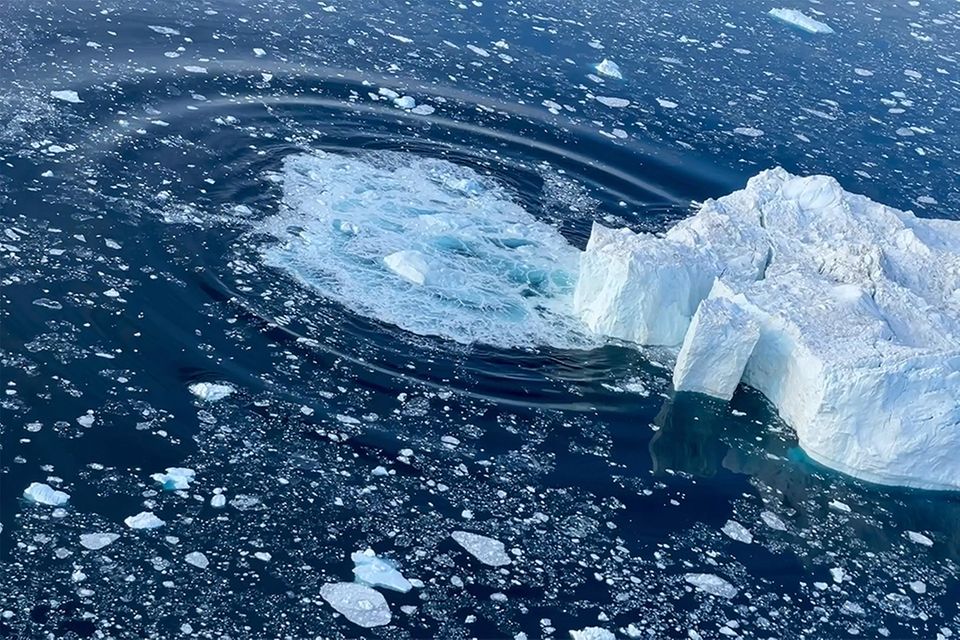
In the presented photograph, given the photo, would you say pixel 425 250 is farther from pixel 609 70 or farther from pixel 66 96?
pixel 609 70

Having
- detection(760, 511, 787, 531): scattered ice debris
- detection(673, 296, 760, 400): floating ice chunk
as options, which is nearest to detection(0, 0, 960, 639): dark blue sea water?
detection(760, 511, 787, 531): scattered ice debris

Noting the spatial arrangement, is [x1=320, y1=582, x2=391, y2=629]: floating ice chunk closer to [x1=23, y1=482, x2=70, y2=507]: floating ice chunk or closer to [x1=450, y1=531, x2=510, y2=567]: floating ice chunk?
[x1=450, y1=531, x2=510, y2=567]: floating ice chunk

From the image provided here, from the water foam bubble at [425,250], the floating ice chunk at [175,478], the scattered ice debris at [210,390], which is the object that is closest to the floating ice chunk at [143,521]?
the floating ice chunk at [175,478]

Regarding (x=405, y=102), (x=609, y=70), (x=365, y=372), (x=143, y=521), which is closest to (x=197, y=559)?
(x=143, y=521)

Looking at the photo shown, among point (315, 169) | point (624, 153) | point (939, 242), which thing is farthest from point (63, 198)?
point (939, 242)

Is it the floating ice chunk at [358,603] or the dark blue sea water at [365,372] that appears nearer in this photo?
the floating ice chunk at [358,603]

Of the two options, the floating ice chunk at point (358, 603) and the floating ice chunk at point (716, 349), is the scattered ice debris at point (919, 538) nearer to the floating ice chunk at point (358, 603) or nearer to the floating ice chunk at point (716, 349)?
the floating ice chunk at point (716, 349)
